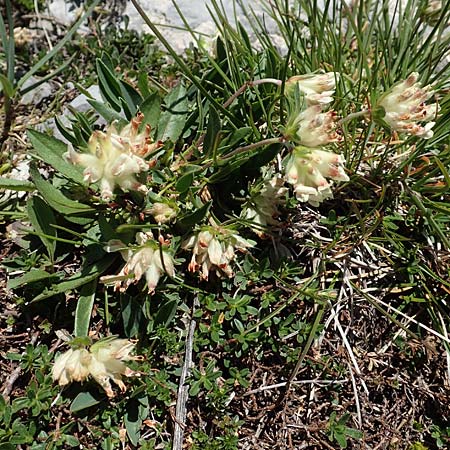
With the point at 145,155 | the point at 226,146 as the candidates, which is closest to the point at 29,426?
the point at 145,155

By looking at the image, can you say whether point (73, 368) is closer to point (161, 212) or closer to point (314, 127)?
point (161, 212)

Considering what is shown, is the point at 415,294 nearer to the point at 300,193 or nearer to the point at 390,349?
the point at 390,349

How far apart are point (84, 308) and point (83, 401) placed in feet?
0.89

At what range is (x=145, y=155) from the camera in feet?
5.19

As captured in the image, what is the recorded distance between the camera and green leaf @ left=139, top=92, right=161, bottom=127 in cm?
187

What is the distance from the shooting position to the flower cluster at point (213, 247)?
174 centimetres

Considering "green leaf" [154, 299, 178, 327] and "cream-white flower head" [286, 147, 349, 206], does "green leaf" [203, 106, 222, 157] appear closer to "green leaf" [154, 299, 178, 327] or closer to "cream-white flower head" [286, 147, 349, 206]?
"cream-white flower head" [286, 147, 349, 206]

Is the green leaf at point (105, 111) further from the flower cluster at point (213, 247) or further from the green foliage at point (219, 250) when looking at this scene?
the flower cluster at point (213, 247)

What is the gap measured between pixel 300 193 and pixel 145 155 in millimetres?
421

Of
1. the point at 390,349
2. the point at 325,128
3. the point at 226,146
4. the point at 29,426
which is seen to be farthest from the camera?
the point at 390,349

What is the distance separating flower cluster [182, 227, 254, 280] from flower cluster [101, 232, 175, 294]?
11cm

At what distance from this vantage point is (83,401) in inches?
68.2

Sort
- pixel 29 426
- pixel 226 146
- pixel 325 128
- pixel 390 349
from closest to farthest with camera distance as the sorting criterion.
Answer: pixel 325 128 < pixel 29 426 < pixel 226 146 < pixel 390 349

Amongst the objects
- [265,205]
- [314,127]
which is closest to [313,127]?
[314,127]
